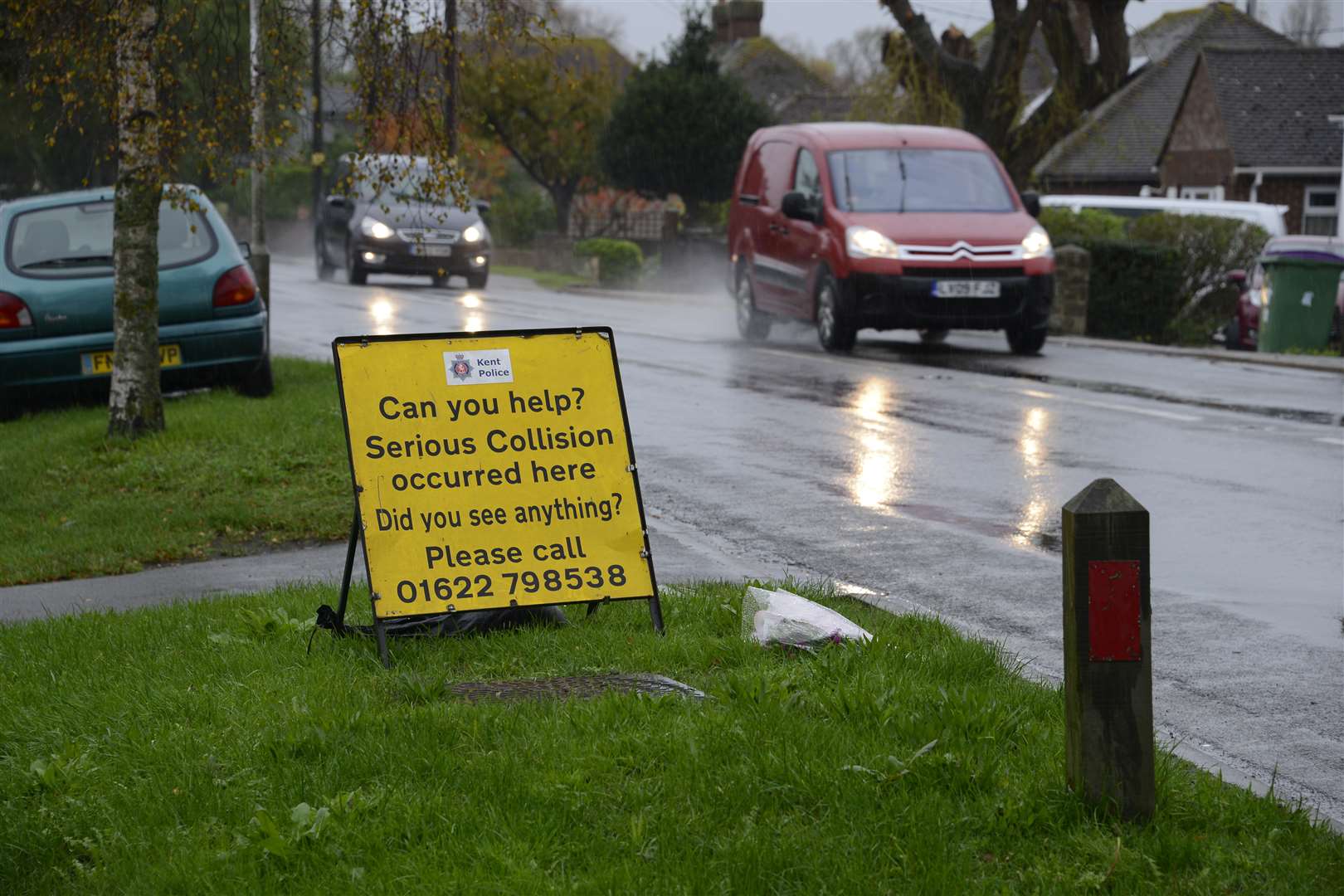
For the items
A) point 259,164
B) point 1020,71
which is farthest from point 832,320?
point 1020,71

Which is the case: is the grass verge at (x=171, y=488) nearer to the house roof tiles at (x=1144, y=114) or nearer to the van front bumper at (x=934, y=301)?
the van front bumper at (x=934, y=301)

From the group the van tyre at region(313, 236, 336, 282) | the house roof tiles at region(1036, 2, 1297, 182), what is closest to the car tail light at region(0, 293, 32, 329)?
the van tyre at region(313, 236, 336, 282)

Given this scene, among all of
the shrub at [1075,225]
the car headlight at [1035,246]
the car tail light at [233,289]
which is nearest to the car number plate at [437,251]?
the shrub at [1075,225]

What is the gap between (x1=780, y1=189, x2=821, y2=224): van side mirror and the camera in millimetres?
18531

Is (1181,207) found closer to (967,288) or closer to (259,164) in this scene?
(967,288)

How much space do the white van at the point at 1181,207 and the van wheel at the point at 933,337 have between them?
6.20m

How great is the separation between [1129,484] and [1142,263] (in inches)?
567

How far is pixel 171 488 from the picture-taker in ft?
32.3

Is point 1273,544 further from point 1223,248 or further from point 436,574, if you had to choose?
point 1223,248

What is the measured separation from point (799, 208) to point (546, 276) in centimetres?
2747

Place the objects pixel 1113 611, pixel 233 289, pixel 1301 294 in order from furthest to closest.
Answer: pixel 1301 294 → pixel 233 289 → pixel 1113 611

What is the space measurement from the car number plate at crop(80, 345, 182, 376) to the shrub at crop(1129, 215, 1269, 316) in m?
15.2

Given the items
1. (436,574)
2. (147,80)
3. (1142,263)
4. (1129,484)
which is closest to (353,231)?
(1142,263)

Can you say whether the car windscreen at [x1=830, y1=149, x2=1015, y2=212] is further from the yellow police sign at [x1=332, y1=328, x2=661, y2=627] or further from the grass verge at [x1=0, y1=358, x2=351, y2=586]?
the yellow police sign at [x1=332, y1=328, x2=661, y2=627]
